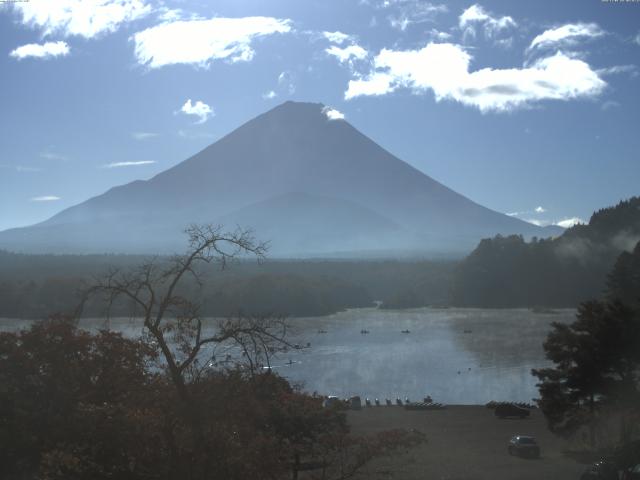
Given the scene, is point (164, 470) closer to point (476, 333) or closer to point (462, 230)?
point (476, 333)

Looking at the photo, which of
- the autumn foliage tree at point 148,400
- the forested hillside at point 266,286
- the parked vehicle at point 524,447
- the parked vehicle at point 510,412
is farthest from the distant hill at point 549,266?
the autumn foliage tree at point 148,400

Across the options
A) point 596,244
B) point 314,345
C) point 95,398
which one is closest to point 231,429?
point 95,398

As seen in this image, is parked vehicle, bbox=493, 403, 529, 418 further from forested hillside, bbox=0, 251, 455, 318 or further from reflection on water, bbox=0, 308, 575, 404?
forested hillside, bbox=0, 251, 455, 318

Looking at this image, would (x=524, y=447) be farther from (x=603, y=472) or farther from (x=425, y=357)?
(x=425, y=357)

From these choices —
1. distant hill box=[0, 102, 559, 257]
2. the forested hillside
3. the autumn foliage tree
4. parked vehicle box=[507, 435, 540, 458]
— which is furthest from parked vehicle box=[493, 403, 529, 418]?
distant hill box=[0, 102, 559, 257]

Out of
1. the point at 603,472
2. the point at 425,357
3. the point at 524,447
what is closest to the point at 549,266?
the point at 425,357
